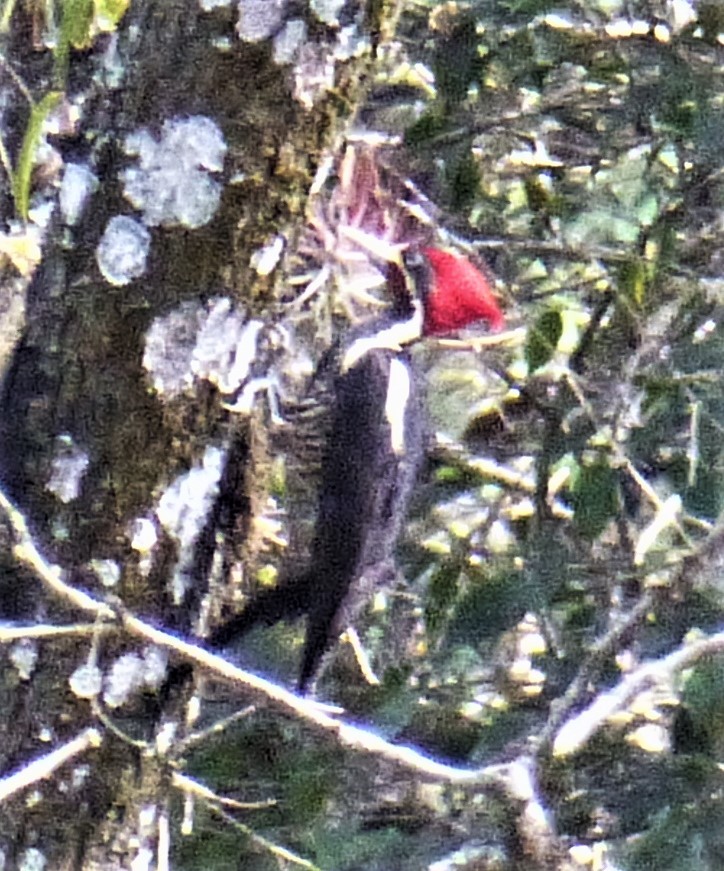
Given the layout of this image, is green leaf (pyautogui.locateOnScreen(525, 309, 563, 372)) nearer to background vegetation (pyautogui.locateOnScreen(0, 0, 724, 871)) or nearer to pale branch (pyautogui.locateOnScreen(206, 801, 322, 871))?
background vegetation (pyautogui.locateOnScreen(0, 0, 724, 871))

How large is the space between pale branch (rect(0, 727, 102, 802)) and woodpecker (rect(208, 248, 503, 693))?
1013mm

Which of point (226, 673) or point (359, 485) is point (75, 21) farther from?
point (359, 485)

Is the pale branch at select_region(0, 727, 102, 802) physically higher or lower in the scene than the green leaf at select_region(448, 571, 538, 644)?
higher

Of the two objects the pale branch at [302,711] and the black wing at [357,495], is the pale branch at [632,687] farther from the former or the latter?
the black wing at [357,495]

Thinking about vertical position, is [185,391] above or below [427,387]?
above

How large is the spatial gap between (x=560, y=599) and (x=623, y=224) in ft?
1.79

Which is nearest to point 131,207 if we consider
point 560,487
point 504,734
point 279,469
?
point 504,734

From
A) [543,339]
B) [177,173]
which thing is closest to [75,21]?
[177,173]

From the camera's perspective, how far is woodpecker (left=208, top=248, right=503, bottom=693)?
2.03 meters

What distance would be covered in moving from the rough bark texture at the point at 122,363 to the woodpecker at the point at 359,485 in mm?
1009

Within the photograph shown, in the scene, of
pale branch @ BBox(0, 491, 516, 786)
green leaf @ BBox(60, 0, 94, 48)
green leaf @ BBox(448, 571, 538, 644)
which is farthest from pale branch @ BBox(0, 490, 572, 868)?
green leaf @ BBox(448, 571, 538, 644)

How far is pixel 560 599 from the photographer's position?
1790mm

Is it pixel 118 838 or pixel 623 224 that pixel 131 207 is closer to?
pixel 118 838

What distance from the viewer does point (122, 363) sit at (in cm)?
91
